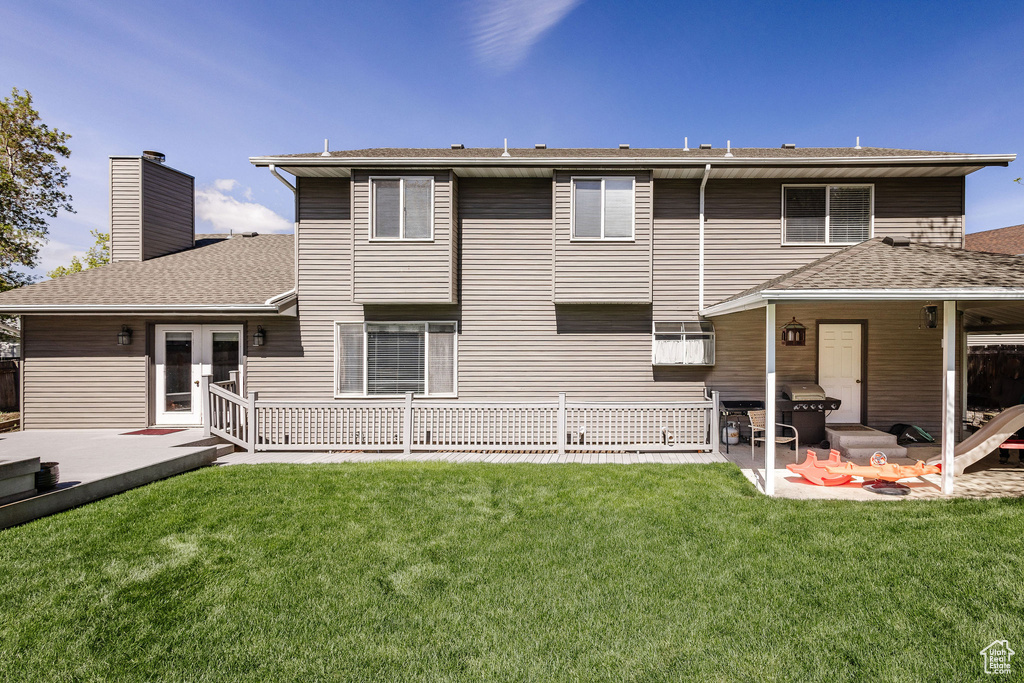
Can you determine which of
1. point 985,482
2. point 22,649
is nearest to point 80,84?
point 22,649

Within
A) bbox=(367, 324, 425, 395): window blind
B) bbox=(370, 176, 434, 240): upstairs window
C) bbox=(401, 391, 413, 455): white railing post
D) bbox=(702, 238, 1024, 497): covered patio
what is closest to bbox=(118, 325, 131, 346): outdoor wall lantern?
bbox=(367, 324, 425, 395): window blind

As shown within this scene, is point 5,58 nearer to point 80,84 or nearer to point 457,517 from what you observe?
point 80,84

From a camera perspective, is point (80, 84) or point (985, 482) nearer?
point (985, 482)

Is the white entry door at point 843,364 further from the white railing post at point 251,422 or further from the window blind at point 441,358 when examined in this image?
the white railing post at point 251,422

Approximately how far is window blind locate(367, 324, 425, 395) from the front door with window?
2.90 metres

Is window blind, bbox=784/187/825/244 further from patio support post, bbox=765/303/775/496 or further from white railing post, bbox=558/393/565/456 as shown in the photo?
white railing post, bbox=558/393/565/456

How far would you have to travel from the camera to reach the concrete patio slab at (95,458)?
505cm

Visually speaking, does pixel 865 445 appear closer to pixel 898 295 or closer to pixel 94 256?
pixel 898 295

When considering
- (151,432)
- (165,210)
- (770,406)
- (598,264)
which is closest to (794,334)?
(770,406)

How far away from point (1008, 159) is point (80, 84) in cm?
1905

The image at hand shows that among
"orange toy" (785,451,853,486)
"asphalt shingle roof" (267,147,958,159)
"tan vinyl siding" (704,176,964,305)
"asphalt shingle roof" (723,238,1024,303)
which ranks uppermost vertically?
"asphalt shingle roof" (267,147,958,159)

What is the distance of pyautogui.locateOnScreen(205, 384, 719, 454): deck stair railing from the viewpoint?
7.70 metres

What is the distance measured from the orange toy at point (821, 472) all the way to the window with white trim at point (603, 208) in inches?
188

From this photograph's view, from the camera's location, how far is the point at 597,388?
8.88m
